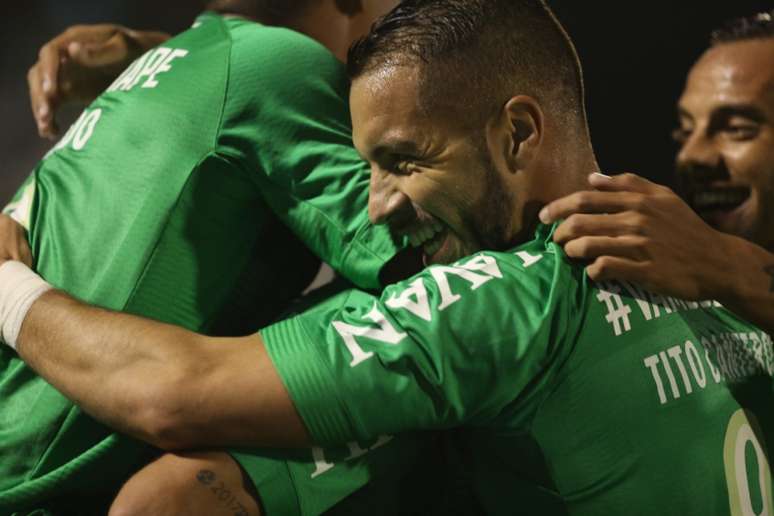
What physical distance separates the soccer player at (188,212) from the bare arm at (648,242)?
23 cm

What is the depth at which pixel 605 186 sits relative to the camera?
3.46ft

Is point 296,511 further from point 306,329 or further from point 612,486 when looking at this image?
point 612,486

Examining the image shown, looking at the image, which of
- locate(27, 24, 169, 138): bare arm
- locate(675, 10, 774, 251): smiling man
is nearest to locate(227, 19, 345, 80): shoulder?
locate(27, 24, 169, 138): bare arm

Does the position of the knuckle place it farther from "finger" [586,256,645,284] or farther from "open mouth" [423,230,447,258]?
"open mouth" [423,230,447,258]

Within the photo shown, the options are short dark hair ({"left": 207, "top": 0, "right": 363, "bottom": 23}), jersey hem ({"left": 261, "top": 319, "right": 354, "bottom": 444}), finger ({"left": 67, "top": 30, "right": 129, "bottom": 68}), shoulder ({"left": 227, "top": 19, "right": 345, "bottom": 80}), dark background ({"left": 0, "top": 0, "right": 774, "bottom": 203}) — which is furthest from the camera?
dark background ({"left": 0, "top": 0, "right": 774, "bottom": 203})

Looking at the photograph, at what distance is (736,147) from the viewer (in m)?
1.66

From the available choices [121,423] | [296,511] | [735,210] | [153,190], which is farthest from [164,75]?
[735,210]

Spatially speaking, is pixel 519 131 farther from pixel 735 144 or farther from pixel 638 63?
pixel 638 63

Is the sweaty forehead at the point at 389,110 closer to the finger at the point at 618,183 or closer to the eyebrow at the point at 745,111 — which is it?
the finger at the point at 618,183

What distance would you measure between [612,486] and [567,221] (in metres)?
0.29

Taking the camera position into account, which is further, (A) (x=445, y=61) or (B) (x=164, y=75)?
(B) (x=164, y=75)

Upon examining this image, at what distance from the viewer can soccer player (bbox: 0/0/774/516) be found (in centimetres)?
91

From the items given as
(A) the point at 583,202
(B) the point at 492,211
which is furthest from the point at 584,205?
(B) the point at 492,211

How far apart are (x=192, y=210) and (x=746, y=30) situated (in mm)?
1170
